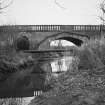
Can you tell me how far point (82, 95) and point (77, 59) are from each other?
10.0ft

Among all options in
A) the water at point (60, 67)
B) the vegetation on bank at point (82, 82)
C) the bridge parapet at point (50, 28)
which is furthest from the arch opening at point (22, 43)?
the vegetation on bank at point (82, 82)

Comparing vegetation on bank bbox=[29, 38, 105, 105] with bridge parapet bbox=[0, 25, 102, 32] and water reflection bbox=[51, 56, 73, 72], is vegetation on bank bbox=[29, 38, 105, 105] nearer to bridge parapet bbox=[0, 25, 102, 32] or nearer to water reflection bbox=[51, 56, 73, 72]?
water reflection bbox=[51, 56, 73, 72]

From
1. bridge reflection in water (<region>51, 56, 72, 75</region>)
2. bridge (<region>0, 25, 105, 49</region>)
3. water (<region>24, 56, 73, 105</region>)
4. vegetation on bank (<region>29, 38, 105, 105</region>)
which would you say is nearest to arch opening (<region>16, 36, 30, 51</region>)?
bridge (<region>0, 25, 105, 49</region>)

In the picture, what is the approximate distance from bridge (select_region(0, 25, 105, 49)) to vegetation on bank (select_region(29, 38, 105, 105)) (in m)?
15.2

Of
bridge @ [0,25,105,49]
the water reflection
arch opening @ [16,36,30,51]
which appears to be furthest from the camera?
bridge @ [0,25,105,49]

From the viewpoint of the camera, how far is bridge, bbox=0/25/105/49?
67.6ft

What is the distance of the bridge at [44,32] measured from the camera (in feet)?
67.6

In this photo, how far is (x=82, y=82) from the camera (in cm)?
348

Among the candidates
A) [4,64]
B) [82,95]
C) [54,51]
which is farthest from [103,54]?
[54,51]

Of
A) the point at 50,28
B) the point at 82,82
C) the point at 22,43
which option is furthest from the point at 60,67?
the point at 50,28

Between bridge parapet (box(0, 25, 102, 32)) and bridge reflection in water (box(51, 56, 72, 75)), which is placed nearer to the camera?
bridge reflection in water (box(51, 56, 72, 75))

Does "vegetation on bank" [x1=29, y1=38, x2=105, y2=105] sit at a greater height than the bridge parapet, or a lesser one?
lesser

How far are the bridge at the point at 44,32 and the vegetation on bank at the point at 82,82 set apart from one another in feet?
49.8

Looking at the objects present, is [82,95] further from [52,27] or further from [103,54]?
[52,27]
